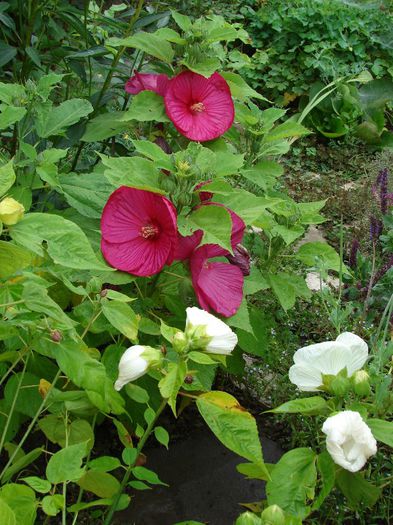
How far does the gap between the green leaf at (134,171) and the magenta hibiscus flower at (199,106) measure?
0.26 metres

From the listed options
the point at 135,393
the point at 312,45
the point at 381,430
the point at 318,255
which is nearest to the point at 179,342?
the point at 135,393

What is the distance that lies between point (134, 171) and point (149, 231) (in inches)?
4.5

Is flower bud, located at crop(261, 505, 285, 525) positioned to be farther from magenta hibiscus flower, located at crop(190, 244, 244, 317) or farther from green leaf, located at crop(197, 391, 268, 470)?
magenta hibiscus flower, located at crop(190, 244, 244, 317)

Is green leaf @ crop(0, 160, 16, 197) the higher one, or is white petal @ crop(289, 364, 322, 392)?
green leaf @ crop(0, 160, 16, 197)

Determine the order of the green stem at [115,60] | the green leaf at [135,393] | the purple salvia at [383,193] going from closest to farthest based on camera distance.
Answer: the green leaf at [135,393], the green stem at [115,60], the purple salvia at [383,193]

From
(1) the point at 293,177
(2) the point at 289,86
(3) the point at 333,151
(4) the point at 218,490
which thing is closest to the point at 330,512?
(4) the point at 218,490

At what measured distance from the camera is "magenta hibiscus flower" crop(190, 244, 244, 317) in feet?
4.67

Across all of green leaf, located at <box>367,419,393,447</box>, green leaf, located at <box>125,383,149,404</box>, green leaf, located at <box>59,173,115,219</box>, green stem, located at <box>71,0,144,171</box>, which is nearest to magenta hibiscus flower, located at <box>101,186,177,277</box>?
green leaf, located at <box>59,173,115,219</box>

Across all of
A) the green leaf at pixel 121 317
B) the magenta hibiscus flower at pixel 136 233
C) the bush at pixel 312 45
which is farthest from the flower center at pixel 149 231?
the bush at pixel 312 45

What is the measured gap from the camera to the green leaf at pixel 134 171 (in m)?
1.40

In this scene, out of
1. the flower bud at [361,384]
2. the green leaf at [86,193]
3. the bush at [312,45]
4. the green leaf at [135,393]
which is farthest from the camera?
the bush at [312,45]

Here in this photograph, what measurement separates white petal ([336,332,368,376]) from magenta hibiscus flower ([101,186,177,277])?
37 cm

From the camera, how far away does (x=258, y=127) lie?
5.89 ft

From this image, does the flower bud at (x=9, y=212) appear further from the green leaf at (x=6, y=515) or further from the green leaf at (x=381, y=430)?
the green leaf at (x=381, y=430)
